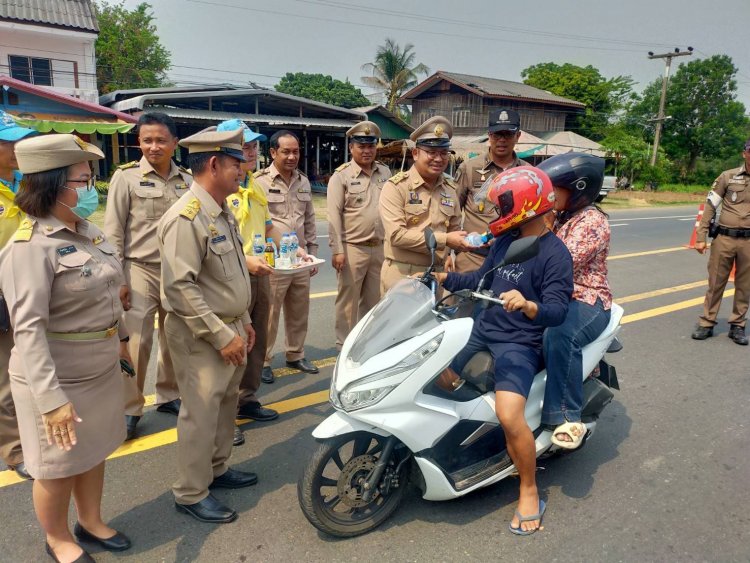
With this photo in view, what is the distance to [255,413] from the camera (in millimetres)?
3596

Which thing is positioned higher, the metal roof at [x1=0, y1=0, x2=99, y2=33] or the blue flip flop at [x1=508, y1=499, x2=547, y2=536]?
the metal roof at [x1=0, y1=0, x2=99, y2=33]

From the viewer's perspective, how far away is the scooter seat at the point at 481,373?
8.63 feet

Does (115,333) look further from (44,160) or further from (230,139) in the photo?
(230,139)

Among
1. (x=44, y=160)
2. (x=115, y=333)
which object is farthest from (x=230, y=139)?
(x=115, y=333)

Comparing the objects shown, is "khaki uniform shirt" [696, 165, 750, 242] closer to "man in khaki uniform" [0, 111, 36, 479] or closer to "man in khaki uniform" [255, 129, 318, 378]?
"man in khaki uniform" [255, 129, 318, 378]

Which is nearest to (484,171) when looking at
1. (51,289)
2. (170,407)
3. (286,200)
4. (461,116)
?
(286,200)

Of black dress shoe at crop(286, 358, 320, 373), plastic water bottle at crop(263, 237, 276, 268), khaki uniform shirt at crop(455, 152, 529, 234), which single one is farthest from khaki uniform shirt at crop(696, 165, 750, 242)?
plastic water bottle at crop(263, 237, 276, 268)

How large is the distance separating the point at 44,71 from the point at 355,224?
24.1 m

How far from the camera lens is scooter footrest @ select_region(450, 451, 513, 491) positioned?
255 centimetres

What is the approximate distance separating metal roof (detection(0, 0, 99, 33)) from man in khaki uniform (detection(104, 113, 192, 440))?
23569 millimetres

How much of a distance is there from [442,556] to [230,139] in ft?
6.81

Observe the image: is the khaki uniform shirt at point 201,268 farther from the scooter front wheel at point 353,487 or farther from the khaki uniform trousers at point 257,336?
the khaki uniform trousers at point 257,336

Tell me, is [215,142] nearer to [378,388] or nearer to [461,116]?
[378,388]

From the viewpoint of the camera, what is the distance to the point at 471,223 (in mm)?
4172
